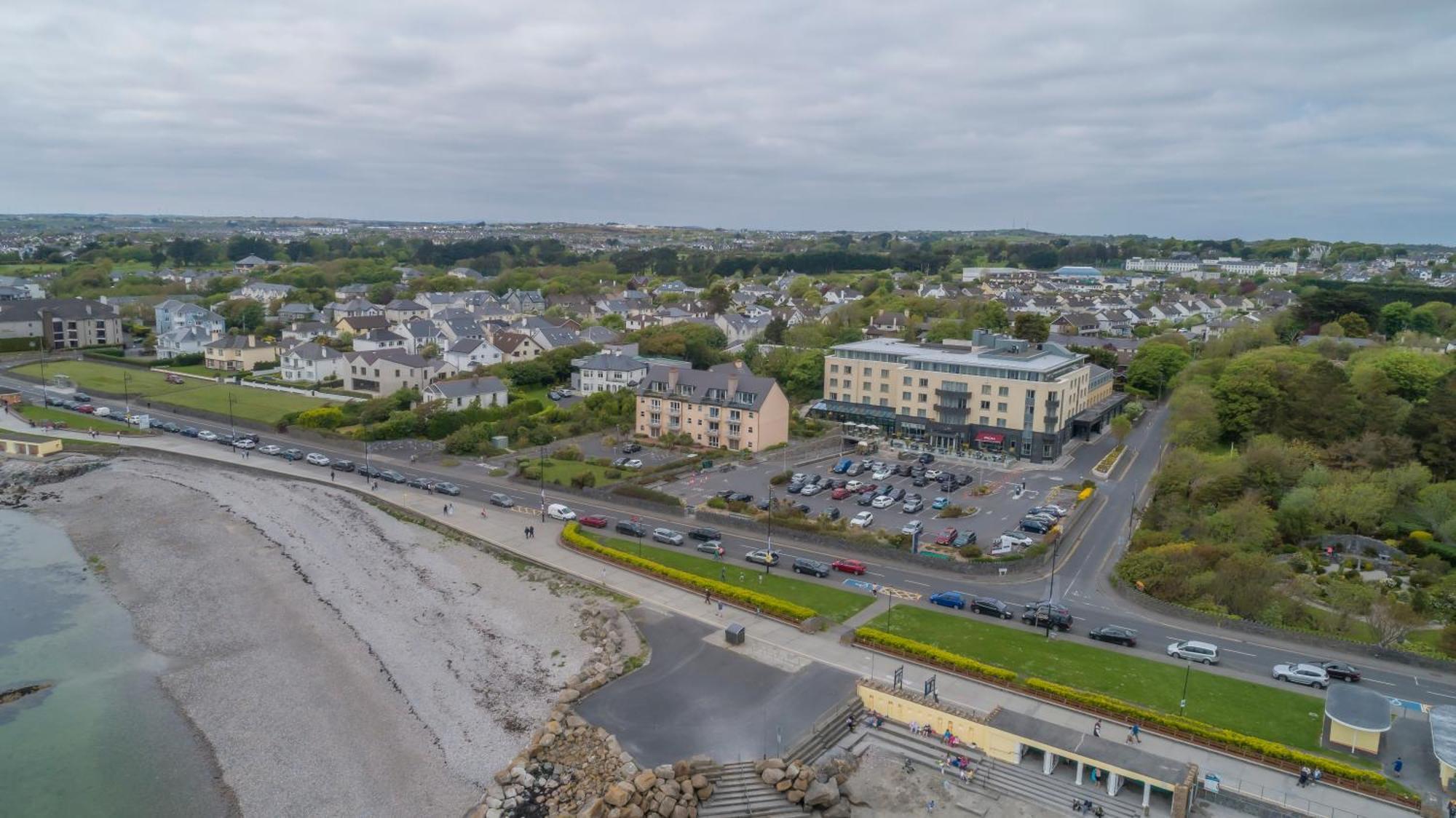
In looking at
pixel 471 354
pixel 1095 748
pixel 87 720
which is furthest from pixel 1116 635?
pixel 471 354

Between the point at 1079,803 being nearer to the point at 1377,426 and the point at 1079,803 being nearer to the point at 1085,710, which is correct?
the point at 1085,710

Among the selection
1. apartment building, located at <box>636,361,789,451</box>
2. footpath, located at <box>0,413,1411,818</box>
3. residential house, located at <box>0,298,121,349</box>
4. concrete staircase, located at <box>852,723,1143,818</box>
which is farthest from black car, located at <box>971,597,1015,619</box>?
residential house, located at <box>0,298,121,349</box>

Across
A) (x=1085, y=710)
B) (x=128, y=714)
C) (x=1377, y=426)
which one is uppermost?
(x=1377, y=426)

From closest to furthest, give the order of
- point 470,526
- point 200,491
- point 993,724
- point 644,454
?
1. point 993,724
2. point 470,526
3. point 200,491
4. point 644,454

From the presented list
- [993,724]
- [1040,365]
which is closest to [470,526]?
[993,724]

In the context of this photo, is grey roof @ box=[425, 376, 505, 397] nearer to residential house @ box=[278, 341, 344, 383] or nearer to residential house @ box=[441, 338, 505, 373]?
residential house @ box=[441, 338, 505, 373]

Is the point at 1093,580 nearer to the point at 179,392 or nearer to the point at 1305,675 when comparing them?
the point at 1305,675
